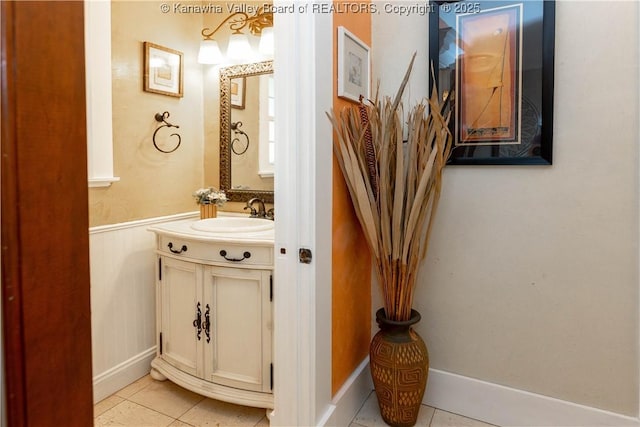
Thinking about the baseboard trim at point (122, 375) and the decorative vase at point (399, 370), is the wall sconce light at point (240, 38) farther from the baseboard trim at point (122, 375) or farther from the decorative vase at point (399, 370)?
the baseboard trim at point (122, 375)

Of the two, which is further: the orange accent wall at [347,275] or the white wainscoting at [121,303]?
the white wainscoting at [121,303]

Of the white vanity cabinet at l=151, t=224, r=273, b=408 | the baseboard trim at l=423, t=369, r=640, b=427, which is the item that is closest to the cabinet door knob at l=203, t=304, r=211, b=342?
the white vanity cabinet at l=151, t=224, r=273, b=408

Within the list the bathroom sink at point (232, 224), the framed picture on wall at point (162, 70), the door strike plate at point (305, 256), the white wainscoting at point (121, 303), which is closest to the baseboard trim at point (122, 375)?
the white wainscoting at point (121, 303)

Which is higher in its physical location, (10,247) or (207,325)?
(10,247)

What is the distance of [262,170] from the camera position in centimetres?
254

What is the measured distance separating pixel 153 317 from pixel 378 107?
1771 mm

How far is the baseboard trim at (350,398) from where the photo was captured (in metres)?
1.69

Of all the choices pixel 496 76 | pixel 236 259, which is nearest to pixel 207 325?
pixel 236 259

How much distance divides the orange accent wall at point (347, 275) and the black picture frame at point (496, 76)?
16.3 inches

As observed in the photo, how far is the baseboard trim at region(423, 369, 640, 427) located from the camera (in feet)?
5.54

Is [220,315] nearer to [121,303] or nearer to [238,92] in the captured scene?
[121,303]

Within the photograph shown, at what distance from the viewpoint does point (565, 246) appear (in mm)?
1698

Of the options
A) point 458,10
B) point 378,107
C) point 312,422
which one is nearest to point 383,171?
point 378,107

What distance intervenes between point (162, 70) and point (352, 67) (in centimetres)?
124
